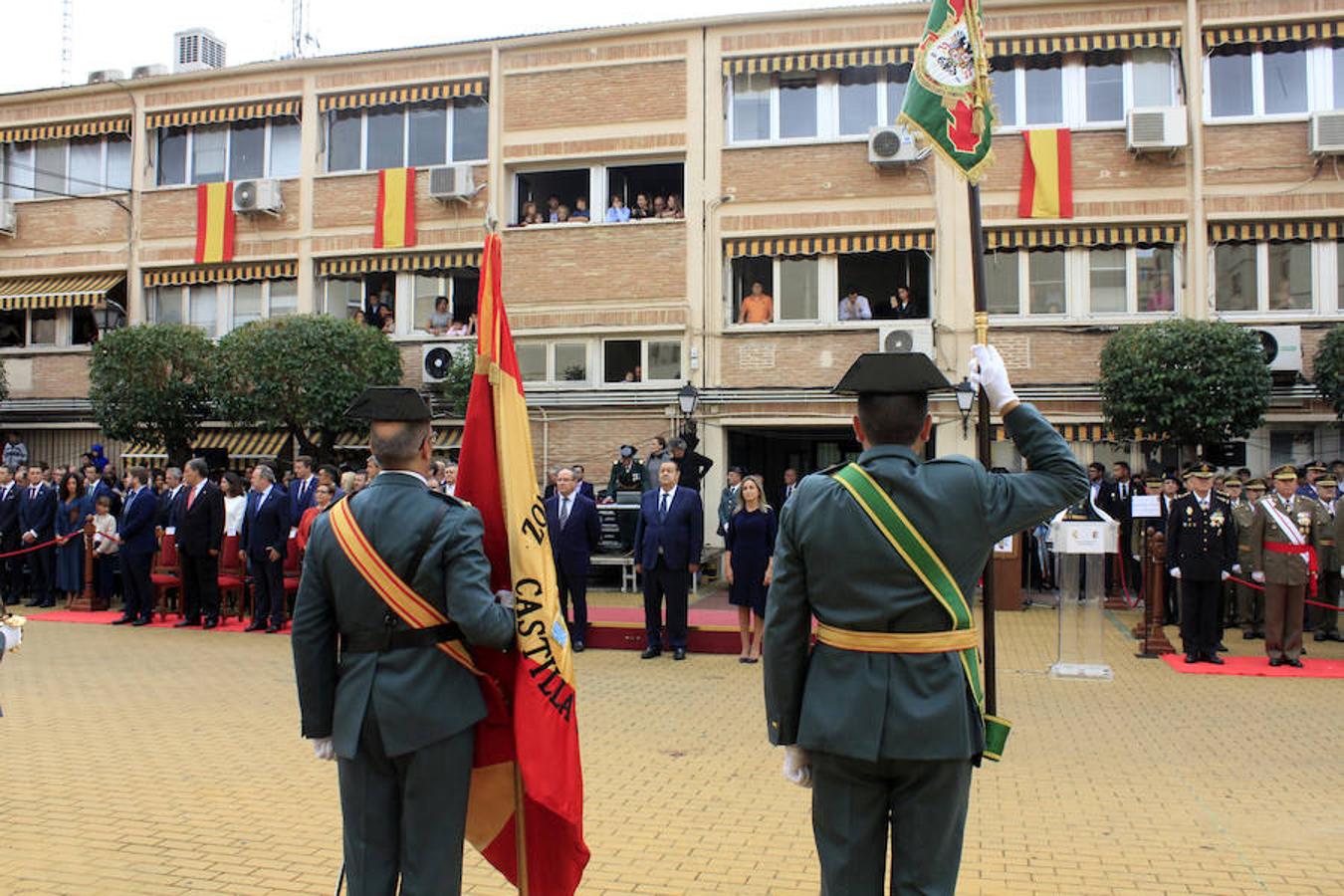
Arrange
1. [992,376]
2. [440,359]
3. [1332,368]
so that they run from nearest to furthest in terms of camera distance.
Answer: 1. [992,376]
2. [1332,368]
3. [440,359]

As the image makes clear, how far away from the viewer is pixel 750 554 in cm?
1125

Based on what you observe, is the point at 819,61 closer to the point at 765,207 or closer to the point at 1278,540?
the point at 765,207

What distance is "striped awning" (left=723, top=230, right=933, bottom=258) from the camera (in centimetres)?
1927

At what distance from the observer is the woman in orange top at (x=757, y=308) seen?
1984 cm

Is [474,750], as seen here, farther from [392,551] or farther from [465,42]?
[465,42]

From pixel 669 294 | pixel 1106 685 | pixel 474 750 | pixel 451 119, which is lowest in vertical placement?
pixel 1106 685

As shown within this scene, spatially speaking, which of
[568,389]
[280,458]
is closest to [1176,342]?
[568,389]

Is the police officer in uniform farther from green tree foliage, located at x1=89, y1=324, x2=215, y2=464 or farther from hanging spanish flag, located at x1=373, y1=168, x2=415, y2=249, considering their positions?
green tree foliage, located at x1=89, y1=324, x2=215, y2=464

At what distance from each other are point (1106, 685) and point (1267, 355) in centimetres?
971

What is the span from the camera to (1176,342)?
15430 millimetres

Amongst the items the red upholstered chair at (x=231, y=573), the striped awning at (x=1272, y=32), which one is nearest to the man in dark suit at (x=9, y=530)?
the red upholstered chair at (x=231, y=573)

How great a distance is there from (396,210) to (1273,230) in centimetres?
1578

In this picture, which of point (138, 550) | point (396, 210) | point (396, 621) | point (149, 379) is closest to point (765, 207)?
point (396, 210)

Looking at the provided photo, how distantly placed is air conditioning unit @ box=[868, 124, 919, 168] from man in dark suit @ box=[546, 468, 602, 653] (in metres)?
9.88
